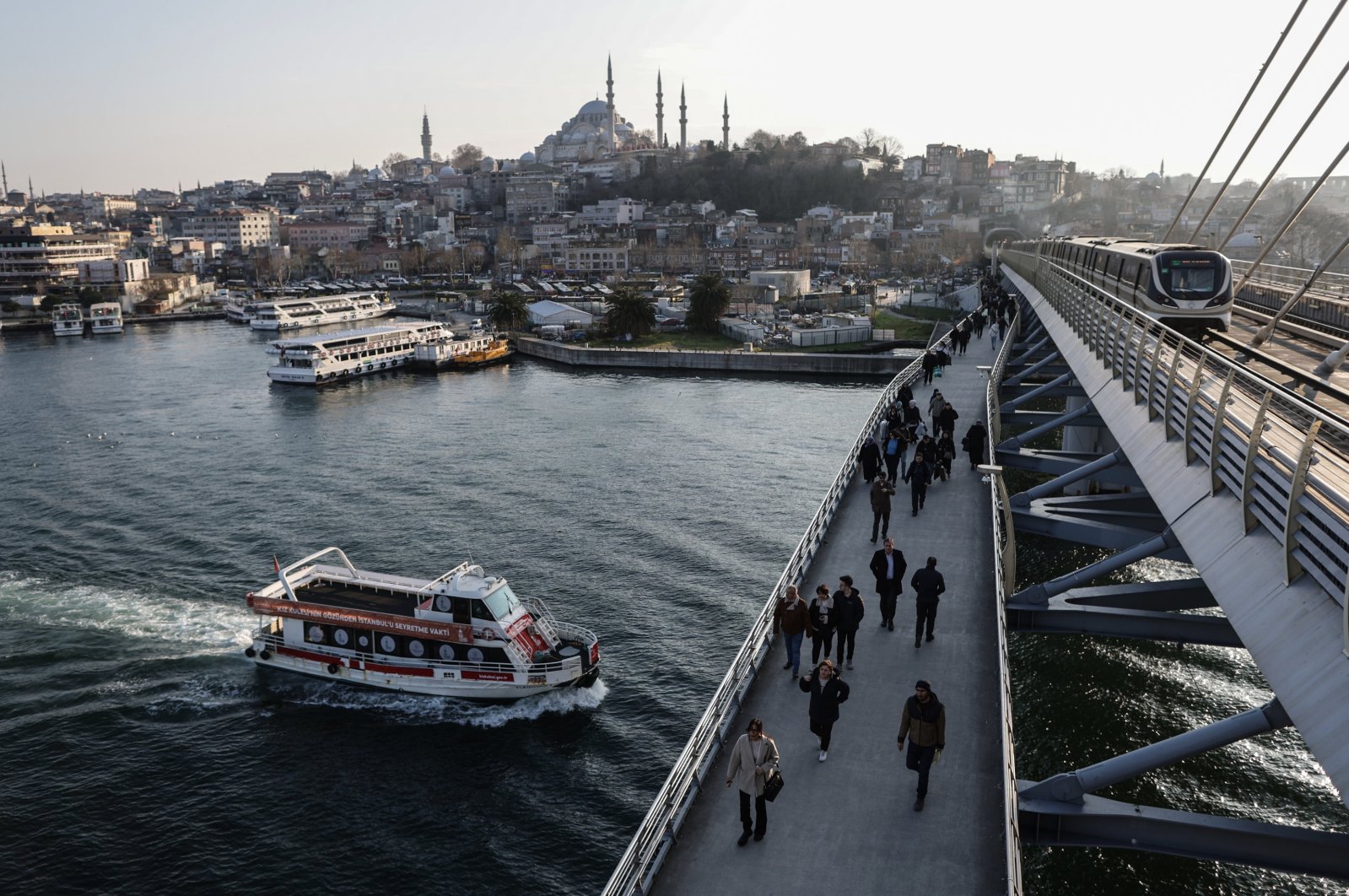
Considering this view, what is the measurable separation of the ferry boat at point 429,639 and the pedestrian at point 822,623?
839cm

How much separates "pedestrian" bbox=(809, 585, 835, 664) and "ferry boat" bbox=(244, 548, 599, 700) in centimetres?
839

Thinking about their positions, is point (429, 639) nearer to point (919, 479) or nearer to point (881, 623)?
point (919, 479)

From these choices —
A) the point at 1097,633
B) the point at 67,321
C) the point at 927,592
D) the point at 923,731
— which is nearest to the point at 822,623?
the point at 927,592

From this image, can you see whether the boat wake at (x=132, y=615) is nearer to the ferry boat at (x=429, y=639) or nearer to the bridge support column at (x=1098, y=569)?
the ferry boat at (x=429, y=639)

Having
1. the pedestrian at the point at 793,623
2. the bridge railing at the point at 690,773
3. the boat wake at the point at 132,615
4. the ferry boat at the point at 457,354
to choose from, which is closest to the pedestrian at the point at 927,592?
the pedestrian at the point at 793,623

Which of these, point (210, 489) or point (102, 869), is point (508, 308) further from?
point (102, 869)

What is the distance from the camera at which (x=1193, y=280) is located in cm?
1512

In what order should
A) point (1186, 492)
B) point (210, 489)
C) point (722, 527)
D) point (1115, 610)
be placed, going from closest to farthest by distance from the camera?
point (1186, 492), point (1115, 610), point (722, 527), point (210, 489)

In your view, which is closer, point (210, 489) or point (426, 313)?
point (210, 489)

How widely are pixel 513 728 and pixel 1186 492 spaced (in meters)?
11.7

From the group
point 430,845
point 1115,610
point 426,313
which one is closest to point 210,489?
point 430,845

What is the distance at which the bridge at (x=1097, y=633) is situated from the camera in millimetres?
5008

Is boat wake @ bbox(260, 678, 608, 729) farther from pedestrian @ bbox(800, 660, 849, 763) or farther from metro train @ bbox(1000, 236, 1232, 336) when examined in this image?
metro train @ bbox(1000, 236, 1232, 336)

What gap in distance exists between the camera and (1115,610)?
872cm
